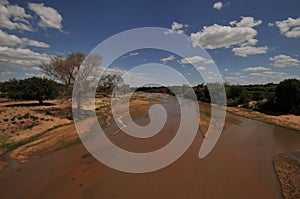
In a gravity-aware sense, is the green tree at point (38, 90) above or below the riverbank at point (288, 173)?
above

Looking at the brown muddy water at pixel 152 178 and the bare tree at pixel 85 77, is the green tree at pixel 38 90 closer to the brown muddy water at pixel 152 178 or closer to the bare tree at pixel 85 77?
the bare tree at pixel 85 77

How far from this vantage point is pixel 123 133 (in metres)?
14.5

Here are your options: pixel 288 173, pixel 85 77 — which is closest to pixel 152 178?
pixel 288 173

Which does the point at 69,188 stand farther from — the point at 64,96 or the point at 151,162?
the point at 64,96

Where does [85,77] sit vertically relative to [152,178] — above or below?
above

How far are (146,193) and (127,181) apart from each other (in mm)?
1224

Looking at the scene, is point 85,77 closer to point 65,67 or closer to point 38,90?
point 65,67

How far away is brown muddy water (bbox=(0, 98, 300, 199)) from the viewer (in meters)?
6.50

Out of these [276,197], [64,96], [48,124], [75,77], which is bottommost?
[276,197]

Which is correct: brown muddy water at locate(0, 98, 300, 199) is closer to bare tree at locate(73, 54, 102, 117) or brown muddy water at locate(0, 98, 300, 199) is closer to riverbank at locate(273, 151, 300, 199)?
riverbank at locate(273, 151, 300, 199)

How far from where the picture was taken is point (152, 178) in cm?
757

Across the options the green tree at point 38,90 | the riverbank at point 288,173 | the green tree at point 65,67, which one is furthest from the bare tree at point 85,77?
the riverbank at point 288,173

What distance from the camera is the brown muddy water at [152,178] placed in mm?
6496

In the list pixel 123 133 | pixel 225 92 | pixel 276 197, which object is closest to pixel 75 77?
pixel 123 133
